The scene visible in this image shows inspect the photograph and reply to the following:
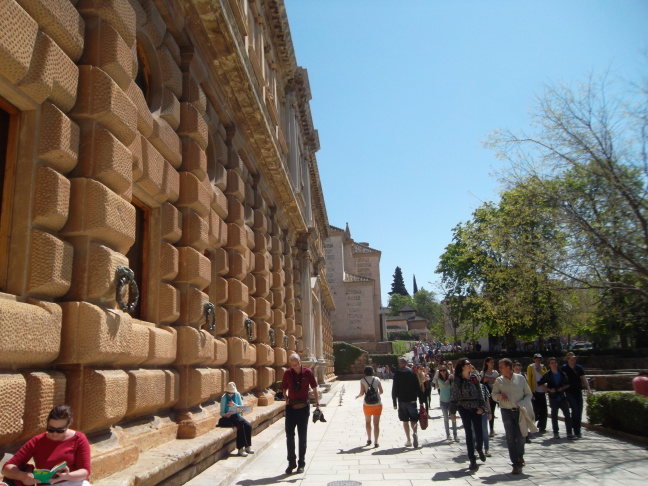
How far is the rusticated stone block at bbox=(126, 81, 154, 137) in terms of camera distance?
684 centimetres

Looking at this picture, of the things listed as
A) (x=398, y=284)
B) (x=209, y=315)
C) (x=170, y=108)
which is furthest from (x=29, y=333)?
(x=398, y=284)

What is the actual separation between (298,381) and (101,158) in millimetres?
4752

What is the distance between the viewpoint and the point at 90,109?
18.7 feet

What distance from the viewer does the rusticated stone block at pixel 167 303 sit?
7875mm

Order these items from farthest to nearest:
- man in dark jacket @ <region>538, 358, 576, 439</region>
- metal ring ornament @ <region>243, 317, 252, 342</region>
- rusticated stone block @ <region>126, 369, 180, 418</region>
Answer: metal ring ornament @ <region>243, 317, 252, 342</region>
man in dark jacket @ <region>538, 358, 576, 439</region>
rusticated stone block @ <region>126, 369, 180, 418</region>

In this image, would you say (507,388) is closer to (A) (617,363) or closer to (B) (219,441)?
(B) (219,441)

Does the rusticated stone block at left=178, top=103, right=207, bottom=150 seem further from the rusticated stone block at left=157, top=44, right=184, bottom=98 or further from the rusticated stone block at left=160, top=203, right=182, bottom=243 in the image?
the rusticated stone block at left=160, top=203, right=182, bottom=243

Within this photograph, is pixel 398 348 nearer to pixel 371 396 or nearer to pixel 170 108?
pixel 371 396

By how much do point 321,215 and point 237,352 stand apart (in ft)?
105

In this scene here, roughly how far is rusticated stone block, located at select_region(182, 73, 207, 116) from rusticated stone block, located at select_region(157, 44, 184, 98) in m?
0.44

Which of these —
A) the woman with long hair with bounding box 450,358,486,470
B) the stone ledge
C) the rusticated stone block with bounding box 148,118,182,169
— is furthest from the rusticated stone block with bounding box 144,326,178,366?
the woman with long hair with bounding box 450,358,486,470

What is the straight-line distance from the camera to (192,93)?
9.46 m

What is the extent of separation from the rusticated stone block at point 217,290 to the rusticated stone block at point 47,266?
5.36 m

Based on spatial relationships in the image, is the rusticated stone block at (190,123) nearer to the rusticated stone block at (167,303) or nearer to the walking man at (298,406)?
the rusticated stone block at (167,303)
